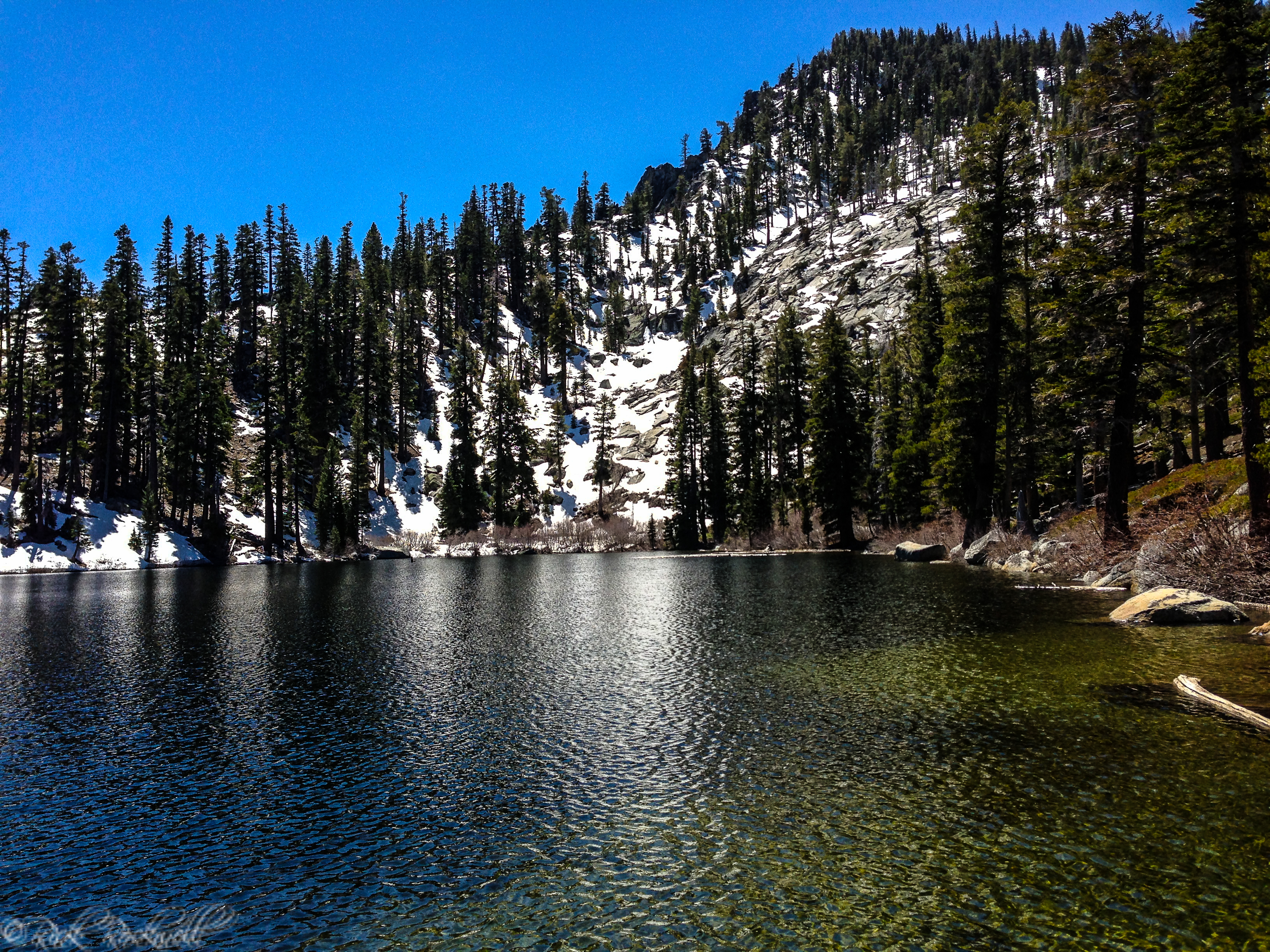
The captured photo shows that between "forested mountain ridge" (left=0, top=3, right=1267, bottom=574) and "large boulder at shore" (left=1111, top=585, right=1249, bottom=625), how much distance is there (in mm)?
5498

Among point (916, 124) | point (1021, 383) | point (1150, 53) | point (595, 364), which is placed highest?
point (916, 124)

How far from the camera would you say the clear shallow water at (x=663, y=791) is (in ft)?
24.4

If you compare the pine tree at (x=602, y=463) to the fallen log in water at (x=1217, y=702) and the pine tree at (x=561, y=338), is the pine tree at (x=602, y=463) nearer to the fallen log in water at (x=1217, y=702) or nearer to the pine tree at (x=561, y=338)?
the pine tree at (x=561, y=338)

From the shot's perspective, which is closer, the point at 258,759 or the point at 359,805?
the point at 359,805

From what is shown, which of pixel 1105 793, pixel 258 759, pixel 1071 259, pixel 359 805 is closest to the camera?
pixel 1105 793

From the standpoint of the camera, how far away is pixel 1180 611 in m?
19.7

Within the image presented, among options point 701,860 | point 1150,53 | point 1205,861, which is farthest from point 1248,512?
point 701,860

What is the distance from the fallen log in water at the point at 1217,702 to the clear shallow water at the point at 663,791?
321 millimetres

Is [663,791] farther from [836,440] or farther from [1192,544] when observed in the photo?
[836,440]

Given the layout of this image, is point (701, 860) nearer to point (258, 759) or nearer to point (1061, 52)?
A: point (258, 759)

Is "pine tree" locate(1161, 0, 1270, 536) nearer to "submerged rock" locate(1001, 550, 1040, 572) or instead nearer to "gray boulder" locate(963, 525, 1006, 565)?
"submerged rock" locate(1001, 550, 1040, 572)

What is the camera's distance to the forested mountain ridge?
27406 mm

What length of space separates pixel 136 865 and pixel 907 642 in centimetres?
1771

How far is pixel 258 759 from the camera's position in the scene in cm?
1280
